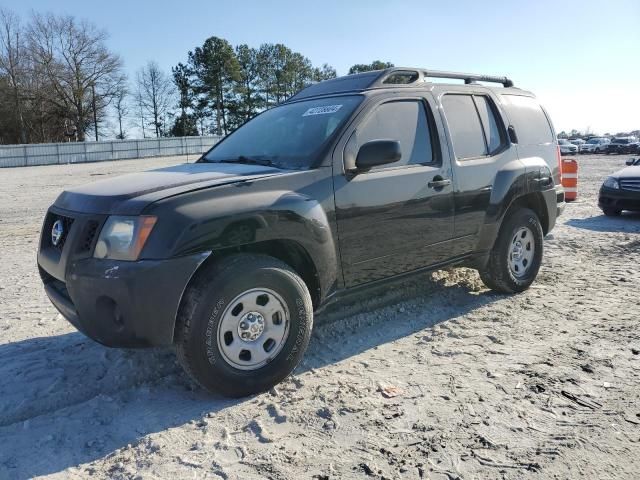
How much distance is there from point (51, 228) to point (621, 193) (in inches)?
422

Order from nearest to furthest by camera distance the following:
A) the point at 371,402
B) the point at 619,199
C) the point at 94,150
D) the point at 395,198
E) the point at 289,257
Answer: the point at 371,402, the point at 289,257, the point at 395,198, the point at 619,199, the point at 94,150

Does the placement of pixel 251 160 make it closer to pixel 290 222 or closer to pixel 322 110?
pixel 322 110

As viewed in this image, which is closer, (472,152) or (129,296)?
(129,296)

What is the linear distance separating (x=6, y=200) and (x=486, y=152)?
567 inches

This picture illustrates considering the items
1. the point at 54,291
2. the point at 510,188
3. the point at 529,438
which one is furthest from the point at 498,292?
the point at 54,291

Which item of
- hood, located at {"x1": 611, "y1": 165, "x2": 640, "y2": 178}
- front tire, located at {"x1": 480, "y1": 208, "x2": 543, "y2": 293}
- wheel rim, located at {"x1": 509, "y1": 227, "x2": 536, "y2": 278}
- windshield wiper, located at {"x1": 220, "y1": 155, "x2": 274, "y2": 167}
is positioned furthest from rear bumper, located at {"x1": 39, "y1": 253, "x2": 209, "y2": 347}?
hood, located at {"x1": 611, "y1": 165, "x2": 640, "y2": 178}

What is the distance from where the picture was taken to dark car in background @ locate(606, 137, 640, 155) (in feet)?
147

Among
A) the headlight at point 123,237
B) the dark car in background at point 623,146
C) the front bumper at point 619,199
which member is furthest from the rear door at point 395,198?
the dark car in background at point 623,146

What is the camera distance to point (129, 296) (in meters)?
2.85

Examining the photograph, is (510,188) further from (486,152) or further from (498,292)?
(498,292)

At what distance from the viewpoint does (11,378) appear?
11.6 feet

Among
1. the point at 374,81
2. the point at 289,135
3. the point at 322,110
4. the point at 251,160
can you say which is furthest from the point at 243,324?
the point at 374,81

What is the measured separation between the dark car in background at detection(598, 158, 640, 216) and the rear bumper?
10230 mm

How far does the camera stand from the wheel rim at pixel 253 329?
10.4 feet
